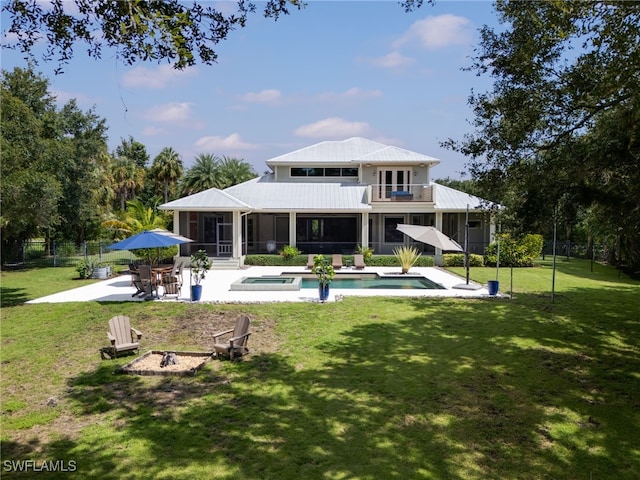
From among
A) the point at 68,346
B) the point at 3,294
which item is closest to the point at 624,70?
the point at 68,346

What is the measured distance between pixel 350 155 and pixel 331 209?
25.9ft

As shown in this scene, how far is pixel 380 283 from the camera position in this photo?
21797 mm

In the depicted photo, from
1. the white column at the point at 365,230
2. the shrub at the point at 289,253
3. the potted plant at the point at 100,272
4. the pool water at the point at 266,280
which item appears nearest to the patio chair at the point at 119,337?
the pool water at the point at 266,280

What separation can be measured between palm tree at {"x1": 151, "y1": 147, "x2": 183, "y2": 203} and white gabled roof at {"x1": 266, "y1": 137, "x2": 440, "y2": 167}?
Result: 51.1ft

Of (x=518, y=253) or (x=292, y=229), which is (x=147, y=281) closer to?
(x=292, y=229)

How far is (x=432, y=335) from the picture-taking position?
11.4 metres

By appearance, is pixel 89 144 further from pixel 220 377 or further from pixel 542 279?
pixel 542 279

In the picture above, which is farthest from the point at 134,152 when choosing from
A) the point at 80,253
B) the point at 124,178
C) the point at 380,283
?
the point at 380,283

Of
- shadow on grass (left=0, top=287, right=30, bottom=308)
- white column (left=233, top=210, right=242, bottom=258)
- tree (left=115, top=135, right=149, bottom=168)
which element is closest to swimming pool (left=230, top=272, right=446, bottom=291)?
white column (left=233, top=210, right=242, bottom=258)

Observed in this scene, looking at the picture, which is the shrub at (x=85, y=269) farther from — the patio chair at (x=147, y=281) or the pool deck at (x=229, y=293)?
the patio chair at (x=147, y=281)

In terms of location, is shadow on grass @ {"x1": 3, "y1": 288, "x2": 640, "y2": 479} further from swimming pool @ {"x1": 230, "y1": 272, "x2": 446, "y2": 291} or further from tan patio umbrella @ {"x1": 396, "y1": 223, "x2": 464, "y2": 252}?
tan patio umbrella @ {"x1": 396, "y1": 223, "x2": 464, "y2": 252}

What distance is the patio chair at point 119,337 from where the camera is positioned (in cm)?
960

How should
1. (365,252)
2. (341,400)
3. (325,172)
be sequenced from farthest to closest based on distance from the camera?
(325,172)
(365,252)
(341,400)

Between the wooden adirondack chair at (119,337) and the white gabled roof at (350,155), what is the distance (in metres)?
22.2
